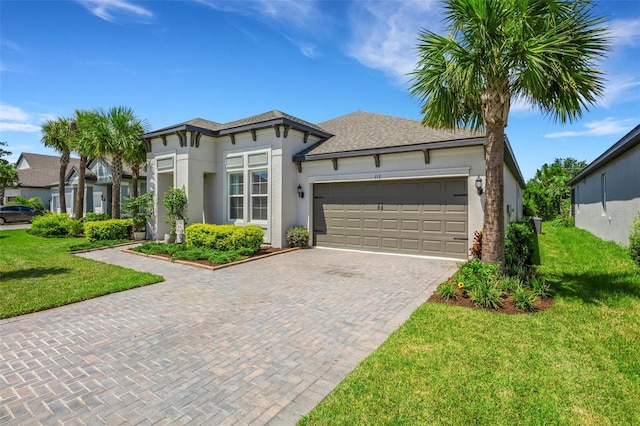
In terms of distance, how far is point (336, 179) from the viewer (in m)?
11.8

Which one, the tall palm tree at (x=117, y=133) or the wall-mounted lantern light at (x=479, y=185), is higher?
the tall palm tree at (x=117, y=133)

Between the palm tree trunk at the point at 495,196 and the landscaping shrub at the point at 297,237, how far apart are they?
714 centimetres

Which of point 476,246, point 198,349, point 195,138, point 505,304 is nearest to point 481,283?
point 505,304

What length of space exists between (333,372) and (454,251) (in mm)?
7448

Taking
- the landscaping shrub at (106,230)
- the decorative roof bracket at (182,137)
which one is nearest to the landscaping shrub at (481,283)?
the decorative roof bracket at (182,137)

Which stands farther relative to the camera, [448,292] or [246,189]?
[246,189]

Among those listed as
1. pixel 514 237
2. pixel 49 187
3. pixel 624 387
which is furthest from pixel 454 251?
pixel 49 187

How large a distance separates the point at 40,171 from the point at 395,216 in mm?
44008

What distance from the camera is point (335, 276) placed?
783cm

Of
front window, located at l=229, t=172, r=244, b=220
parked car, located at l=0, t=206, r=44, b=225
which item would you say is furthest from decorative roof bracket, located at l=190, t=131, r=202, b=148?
parked car, located at l=0, t=206, r=44, b=225

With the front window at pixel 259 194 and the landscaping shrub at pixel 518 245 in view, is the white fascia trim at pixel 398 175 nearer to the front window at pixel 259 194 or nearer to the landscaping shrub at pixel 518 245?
the front window at pixel 259 194

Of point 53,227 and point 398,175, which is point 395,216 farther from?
point 53,227

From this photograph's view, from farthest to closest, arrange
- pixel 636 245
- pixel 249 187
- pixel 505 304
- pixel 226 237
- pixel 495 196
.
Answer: pixel 249 187 < pixel 226 237 < pixel 636 245 < pixel 495 196 < pixel 505 304

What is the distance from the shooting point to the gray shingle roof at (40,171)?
3428 centimetres
